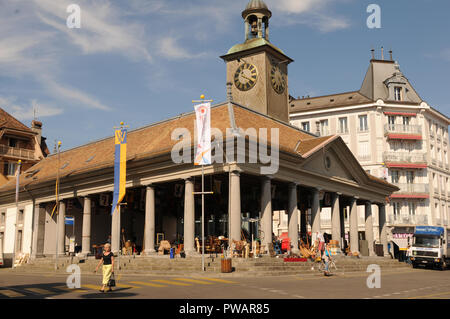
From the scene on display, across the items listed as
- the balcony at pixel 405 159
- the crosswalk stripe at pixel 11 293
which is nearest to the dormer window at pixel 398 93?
the balcony at pixel 405 159

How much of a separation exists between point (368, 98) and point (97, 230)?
37.5 meters

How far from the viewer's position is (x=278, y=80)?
44.0 m

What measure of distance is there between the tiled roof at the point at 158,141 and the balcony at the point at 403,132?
2380cm

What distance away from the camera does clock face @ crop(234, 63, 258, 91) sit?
4294 centimetres

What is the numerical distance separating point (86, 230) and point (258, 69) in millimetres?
19527

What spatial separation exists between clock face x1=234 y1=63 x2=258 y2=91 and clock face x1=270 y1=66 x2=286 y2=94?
1.59 metres

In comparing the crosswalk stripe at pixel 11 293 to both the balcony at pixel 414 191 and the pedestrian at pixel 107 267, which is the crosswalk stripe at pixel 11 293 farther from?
the balcony at pixel 414 191

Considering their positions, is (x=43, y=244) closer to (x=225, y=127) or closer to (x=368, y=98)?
(x=225, y=127)

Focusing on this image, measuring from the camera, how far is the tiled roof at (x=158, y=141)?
33.3 meters

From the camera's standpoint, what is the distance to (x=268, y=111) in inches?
1645

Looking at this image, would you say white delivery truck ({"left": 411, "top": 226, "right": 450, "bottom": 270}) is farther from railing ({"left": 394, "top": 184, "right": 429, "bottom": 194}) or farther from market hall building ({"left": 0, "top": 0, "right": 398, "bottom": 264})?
railing ({"left": 394, "top": 184, "right": 429, "bottom": 194})

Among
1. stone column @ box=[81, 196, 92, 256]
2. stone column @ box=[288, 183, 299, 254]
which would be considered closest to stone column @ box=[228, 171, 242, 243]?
stone column @ box=[288, 183, 299, 254]
